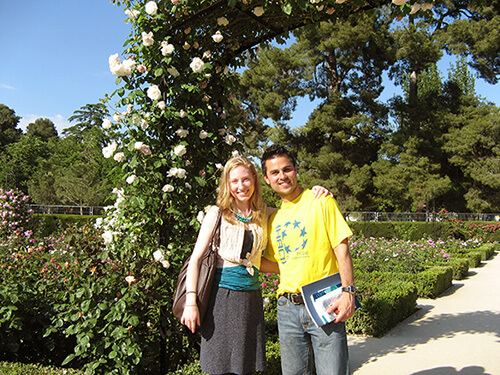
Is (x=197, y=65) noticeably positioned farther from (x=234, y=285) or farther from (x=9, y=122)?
(x=9, y=122)

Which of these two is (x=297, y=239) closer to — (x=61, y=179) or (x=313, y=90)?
(x=313, y=90)

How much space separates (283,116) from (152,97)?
2258 centimetres

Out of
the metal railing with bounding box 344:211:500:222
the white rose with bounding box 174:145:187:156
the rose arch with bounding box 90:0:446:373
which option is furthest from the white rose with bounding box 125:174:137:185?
the metal railing with bounding box 344:211:500:222

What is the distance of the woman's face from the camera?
2100mm

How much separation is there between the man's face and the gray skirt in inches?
21.2

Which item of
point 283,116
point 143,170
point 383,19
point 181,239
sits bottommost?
point 181,239

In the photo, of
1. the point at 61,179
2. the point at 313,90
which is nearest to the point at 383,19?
the point at 313,90

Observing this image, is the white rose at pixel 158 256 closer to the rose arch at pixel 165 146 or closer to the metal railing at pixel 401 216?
the rose arch at pixel 165 146

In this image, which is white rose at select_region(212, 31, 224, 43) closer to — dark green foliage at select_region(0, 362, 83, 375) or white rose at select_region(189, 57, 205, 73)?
white rose at select_region(189, 57, 205, 73)

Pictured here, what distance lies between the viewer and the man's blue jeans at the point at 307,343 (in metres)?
1.92

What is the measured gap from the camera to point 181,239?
308cm

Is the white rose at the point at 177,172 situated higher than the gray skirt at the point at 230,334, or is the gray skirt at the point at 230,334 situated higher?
the white rose at the point at 177,172

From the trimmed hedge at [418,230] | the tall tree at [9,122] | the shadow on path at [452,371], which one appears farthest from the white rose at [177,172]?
the tall tree at [9,122]

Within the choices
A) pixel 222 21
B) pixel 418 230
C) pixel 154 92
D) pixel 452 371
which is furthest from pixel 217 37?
pixel 418 230
